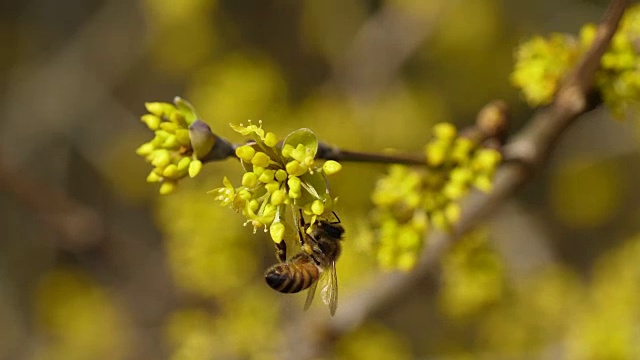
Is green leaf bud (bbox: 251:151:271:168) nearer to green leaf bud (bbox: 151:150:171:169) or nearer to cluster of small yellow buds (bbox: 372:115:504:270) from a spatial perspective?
green leaf bud (bbox: 151:150:171:169)

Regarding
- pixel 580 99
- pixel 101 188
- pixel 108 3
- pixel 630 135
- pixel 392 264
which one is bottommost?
pixel 392 264

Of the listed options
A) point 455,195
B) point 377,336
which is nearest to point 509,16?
point 377,336

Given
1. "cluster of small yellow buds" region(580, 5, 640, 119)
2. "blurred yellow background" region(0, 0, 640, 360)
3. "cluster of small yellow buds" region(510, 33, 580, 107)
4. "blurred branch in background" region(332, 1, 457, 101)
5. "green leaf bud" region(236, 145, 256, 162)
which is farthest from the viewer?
"blurred branch in background" region(332, 1, 457, 101)

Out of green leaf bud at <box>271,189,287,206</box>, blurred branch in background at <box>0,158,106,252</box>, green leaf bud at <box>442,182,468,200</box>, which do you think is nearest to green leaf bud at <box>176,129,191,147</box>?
green leaf bud at <box>271,189,287,206</box>

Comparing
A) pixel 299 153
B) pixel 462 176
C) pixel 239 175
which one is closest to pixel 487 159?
pixel 462 176

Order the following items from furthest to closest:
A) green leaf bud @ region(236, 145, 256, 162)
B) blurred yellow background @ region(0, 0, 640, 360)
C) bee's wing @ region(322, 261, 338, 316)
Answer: blurred yellow background @ region(0, 0, 640, 360) < bee's wing @ region(322, 261, 338, 316) < green leaf bud @ region(236, 145, 256, 162)

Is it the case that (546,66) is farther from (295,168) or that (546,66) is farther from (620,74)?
(295,168)

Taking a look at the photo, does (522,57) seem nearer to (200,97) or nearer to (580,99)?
(580,99)
